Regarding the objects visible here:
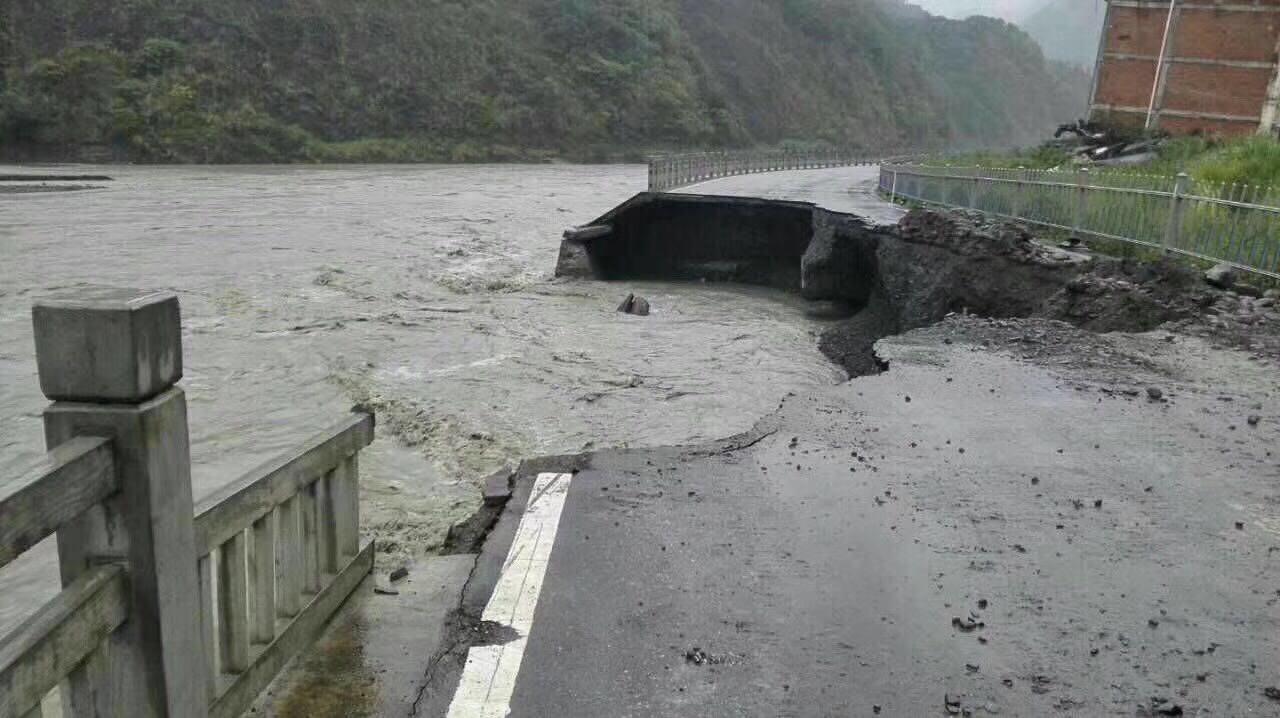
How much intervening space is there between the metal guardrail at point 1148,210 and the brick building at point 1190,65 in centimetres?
1781

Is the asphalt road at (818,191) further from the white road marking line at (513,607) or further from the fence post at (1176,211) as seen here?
the white road marking line at (513,607)

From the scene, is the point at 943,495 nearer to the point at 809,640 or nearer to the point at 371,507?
the point at 809,640

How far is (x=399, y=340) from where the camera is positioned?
14617mm

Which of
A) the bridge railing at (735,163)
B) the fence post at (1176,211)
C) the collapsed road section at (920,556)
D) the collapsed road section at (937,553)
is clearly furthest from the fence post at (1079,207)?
the bridge railing at (735,163)

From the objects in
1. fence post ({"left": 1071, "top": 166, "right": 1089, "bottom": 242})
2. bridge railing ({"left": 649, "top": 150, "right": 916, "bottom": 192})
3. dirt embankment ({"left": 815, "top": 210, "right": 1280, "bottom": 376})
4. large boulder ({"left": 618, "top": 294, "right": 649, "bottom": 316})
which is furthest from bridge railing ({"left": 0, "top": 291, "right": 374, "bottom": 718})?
bridge railing ({"left": 649, "top": 150, "right": 916, "bottom": 192})

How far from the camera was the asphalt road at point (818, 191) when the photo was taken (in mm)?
20250

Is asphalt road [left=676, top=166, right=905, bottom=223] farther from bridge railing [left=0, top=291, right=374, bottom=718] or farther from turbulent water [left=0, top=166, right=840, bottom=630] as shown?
bridge railing [left=0, top=291, right=374, bottom=718]

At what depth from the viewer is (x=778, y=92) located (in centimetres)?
7675

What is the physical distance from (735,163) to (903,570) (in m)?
31.8

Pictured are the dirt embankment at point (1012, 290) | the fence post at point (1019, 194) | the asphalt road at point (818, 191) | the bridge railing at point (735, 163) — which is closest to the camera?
the dirt embankment at point (1012, 290)

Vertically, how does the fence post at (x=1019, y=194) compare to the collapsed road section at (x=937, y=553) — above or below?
above

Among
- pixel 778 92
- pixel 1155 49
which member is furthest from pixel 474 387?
pixel 778 92

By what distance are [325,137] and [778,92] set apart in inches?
1586

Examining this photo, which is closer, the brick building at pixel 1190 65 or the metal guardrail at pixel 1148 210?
the metal guardrail at pixel 1148 210
